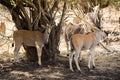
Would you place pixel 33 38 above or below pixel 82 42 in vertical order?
above

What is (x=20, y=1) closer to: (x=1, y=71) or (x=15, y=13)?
(x=15, y=13)

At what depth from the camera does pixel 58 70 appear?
9.65m

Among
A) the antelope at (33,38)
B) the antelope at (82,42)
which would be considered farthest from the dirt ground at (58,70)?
the antelope at (33,38)

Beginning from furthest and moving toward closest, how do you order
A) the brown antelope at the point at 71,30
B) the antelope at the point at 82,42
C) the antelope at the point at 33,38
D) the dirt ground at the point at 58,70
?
the brown antelope at the point at 71,30, the antelope at the point at 33,38, the antelope at the point at 82,42, the dirt ground at the point at 58,70

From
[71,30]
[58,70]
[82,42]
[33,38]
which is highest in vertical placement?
[71,30]

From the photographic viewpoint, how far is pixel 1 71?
9.68 metres

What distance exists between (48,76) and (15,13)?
7.07ft

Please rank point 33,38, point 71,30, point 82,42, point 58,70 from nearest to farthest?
point 82,42
point 58,70
point 33,38
point 71,30

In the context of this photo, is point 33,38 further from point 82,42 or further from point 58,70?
point 82,42

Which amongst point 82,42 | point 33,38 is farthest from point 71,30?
point 82,42

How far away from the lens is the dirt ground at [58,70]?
9.09 meters

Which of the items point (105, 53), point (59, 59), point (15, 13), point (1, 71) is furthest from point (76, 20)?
point (1, 71)

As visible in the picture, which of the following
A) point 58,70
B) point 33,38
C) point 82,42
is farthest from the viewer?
point 33,38

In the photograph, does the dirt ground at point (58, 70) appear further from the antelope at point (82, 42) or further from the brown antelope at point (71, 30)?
the brown antelope at point (71, 30)
